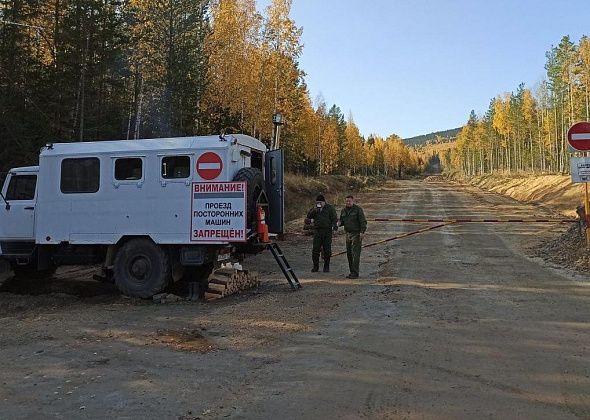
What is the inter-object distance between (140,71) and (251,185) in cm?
2210

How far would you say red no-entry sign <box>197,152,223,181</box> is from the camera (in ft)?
30.4

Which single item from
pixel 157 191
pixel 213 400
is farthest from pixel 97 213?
pixel 213 400

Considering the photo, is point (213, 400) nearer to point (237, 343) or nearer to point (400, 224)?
point (237, 343)

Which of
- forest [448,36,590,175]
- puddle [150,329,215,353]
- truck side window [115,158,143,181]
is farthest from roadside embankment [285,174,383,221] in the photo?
forest [448,36,590,175]

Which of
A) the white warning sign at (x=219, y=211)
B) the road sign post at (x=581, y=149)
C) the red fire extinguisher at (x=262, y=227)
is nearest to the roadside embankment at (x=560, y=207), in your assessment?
the road sign post at (x=581, y=149)

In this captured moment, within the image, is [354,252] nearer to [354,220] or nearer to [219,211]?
[354,220]

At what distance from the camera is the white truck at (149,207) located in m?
9.30

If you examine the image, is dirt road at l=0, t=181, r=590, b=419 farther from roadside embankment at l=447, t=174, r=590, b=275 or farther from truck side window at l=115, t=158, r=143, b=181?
truck side window at l=115, t=158, r=143, b=181

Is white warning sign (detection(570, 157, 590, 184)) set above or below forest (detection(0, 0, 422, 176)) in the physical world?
below

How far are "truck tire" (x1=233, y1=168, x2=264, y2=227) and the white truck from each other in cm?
2

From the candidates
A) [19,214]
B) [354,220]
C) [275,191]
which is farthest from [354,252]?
[19,214]

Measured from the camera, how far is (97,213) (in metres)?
9.83

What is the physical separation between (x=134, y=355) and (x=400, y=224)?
61.7ft

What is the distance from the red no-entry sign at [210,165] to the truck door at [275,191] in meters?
1.53
